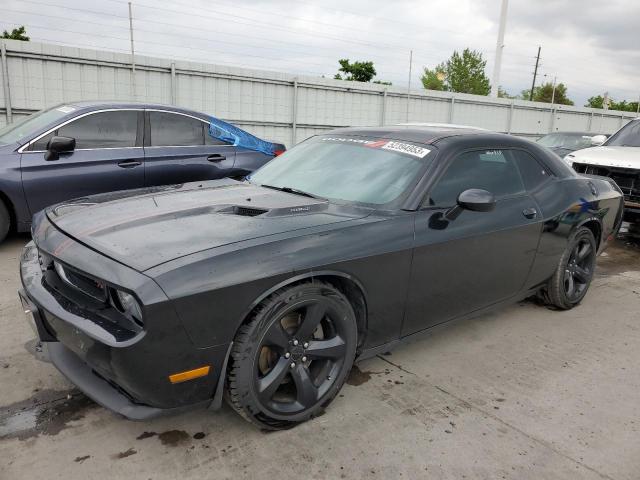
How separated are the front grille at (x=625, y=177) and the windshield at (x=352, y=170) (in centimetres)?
468

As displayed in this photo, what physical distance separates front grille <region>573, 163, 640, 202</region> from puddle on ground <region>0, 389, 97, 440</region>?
6609 millimetres

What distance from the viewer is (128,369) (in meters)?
2.09

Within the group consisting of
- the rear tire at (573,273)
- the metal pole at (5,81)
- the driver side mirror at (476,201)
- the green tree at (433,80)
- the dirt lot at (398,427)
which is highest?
the green tree at (433,80)

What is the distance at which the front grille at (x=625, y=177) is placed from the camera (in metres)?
6.59

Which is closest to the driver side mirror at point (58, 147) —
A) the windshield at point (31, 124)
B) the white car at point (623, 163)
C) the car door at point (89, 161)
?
the car door at point (89, 161)

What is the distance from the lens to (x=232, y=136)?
6469mm

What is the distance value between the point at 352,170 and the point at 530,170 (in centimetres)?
151

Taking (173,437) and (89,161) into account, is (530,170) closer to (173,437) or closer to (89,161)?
(173,437)

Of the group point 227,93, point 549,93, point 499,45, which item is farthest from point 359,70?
point 549,93

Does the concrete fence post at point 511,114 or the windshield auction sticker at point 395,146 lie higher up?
the concrete fence post at point 511,114

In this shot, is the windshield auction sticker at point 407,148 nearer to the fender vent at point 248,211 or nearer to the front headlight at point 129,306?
the fender vent at point 248,211

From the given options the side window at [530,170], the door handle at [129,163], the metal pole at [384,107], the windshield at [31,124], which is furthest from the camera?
the metal pole at [384,107]

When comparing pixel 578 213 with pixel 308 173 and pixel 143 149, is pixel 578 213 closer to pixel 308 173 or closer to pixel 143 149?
pixel 308 173

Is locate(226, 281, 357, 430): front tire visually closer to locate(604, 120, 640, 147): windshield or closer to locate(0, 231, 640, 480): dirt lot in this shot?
locate(0, 231, 640, 480): dirt lot
